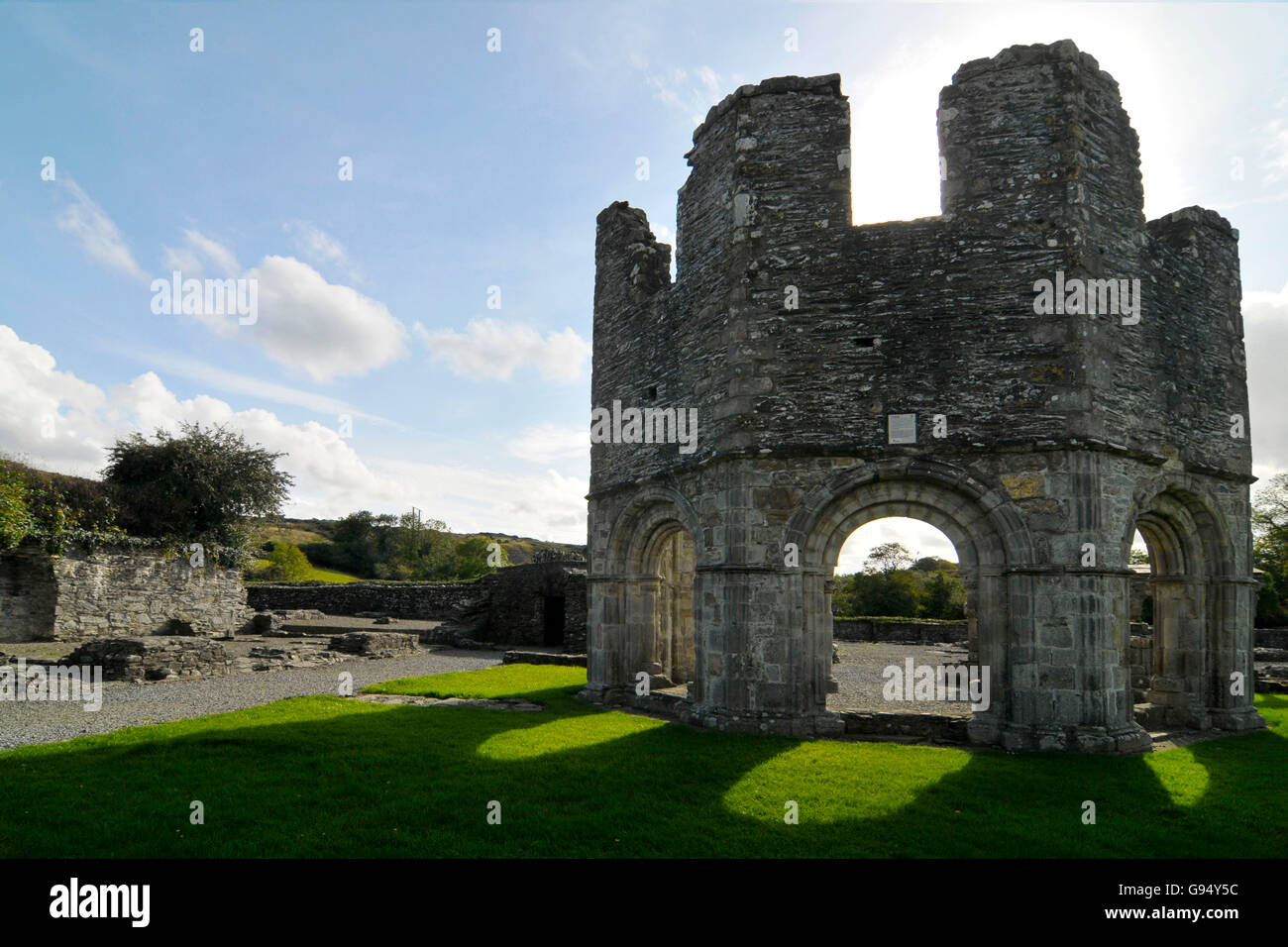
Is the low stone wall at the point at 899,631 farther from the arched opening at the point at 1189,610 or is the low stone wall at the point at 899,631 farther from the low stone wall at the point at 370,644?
the low stone wall at the point at 370,644

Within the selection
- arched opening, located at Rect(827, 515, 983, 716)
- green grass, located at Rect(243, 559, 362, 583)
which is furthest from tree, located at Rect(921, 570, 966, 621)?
green grass, located at Rect(243, 559, 362, 583)

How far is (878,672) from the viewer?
58.3 feet

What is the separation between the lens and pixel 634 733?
405 inches

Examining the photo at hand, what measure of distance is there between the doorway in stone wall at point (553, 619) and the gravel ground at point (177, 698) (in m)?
5.85

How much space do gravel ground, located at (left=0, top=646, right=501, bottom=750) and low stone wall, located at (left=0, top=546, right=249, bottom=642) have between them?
2.97 m

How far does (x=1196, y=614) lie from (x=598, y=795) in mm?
10056

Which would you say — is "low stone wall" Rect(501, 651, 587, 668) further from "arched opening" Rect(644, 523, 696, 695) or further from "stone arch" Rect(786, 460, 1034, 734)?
"stone arch" Rect(786, 460, 1034, 734)

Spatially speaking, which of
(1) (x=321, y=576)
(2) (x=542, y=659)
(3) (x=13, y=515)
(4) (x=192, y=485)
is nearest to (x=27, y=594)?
(3) (x=13, y=515)

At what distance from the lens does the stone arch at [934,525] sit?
31.9 ft

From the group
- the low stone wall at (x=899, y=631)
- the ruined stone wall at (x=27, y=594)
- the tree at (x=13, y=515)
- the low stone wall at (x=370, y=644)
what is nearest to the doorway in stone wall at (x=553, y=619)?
the low stone wall at (x=370, y=644)

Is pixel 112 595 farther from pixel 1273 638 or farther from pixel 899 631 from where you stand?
pixel 1273 638

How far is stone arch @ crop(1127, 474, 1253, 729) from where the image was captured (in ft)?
37.6
